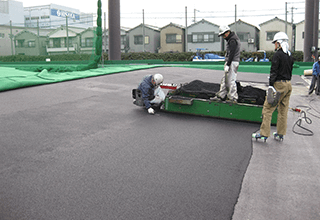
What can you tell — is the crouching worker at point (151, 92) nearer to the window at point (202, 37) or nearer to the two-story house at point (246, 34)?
the two-story house at point (246, 34)

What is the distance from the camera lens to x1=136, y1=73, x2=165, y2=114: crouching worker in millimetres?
7941

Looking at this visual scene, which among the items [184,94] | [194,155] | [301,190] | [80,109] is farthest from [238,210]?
[80,109]

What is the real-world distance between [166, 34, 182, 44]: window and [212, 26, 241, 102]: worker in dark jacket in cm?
4546

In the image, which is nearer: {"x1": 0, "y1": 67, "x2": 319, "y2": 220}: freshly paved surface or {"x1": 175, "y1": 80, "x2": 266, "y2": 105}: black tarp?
{"x1": 0, "y1": 67, "x2": 319, "y2": 220}: freshly paved surface

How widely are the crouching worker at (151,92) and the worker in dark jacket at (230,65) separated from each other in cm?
168

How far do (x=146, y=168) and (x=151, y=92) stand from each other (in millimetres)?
4058

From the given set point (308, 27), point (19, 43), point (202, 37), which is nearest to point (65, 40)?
point (19, 43)

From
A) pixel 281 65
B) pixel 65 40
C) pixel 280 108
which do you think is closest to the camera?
pixel 281 65

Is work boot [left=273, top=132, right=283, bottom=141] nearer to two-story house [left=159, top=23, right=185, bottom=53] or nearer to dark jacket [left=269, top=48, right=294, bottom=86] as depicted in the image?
dark jacket [left=269, top=48, right=294, bottom=86]

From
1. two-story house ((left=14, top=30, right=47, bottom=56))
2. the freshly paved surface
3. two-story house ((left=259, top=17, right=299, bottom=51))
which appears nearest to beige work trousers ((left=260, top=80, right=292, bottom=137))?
the freshly paved surface

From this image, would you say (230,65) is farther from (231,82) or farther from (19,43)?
(19,43)

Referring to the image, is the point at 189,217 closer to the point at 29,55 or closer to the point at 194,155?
the point at 194,155

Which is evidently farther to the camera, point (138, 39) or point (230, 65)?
point (138, 39)

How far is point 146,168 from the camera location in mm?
4430
